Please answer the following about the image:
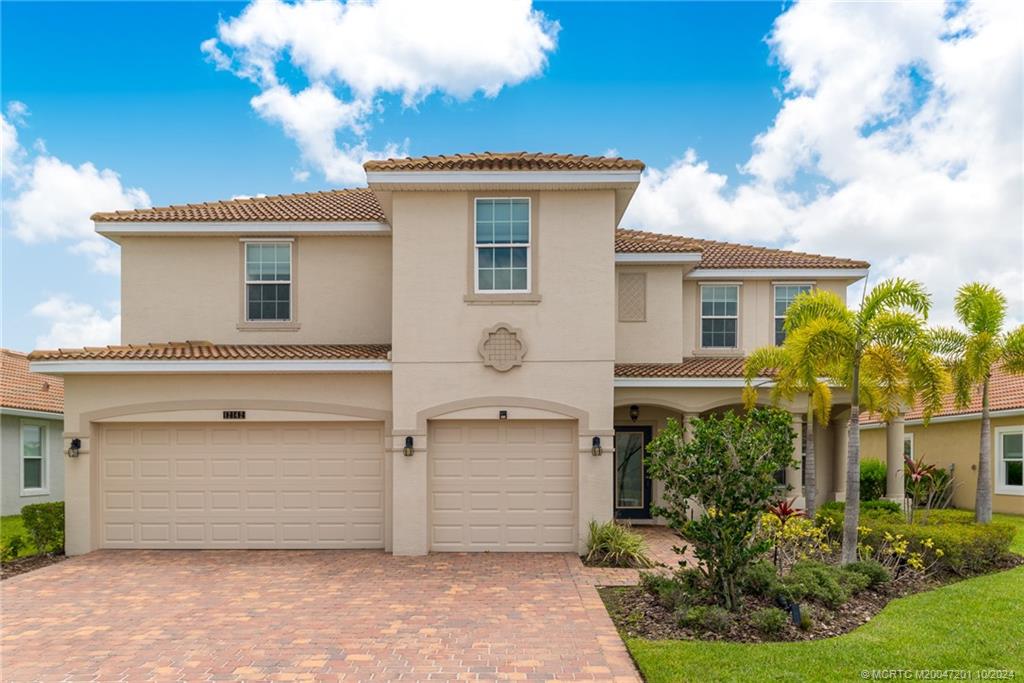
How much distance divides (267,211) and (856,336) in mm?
11743

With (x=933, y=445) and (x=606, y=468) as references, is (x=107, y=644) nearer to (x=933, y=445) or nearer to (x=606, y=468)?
(x=606, y=468)

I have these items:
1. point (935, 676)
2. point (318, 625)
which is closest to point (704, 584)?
point (935, 676)

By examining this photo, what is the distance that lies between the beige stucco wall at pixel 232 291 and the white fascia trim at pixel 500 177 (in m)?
2.75

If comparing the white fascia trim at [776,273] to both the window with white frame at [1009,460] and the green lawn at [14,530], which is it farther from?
the green lawn at [14,530]

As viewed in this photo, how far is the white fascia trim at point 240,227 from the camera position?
14.4 metres

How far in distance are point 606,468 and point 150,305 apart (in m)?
10.2

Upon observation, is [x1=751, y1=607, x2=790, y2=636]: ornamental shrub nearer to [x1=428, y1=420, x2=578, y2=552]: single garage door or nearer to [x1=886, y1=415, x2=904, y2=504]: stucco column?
[x1=428, y1=420, x2=578, y2=552]: single garage door

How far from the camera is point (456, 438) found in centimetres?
1280

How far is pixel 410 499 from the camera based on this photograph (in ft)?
40.7

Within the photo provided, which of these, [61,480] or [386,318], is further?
[61,480]

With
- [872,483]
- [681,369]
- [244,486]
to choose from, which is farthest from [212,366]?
[872,483]

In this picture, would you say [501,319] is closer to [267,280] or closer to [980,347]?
[267,280]

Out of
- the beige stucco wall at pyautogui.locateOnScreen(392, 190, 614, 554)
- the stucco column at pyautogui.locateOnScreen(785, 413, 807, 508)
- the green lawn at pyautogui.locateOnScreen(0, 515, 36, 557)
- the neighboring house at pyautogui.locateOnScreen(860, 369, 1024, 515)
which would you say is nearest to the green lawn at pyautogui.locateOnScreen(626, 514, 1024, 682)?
the beige stucco wall at pyautogui.locateOnScreen(392, 190, 614, 554)

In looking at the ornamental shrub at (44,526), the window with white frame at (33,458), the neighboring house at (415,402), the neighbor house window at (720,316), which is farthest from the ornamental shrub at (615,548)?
the window with white frame at (33,458)
